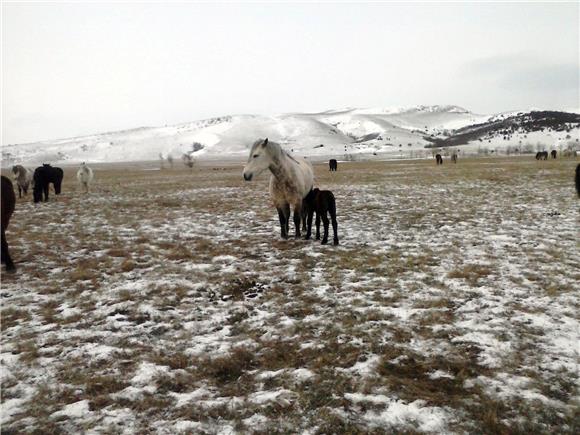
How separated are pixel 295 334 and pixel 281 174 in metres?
5.60

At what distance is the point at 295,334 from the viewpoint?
4.73 metres

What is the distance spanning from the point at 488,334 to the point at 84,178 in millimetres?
26165

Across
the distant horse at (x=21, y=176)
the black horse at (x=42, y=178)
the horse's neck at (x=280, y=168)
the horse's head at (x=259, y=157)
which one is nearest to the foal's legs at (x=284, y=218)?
the horse's neck at (x=280, y=168)

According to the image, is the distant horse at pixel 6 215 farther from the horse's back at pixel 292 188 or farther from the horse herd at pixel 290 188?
the horse's back at pixel 292 188

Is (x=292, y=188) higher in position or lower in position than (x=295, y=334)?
higher

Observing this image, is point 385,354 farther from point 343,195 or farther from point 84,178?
point 84,178

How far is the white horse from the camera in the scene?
9188mm

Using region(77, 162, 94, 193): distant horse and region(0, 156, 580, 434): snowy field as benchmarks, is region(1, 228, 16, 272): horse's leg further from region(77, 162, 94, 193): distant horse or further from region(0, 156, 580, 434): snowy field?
region(77, 162, 94, 193): distant horse

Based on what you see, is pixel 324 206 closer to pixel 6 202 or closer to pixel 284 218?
pixel 284 218

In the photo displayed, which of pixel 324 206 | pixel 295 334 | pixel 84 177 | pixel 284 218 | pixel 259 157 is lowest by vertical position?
pixel 295 334

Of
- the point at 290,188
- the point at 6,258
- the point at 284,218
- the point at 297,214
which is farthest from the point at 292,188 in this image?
the point at 6,258

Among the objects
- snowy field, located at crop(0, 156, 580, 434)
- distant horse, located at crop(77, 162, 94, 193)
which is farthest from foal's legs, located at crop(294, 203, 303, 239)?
distant horse, located at crop(77, 162, 94, 193)

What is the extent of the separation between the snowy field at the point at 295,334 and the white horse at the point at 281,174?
3.46 feet

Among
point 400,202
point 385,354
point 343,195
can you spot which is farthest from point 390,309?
point 343,195
